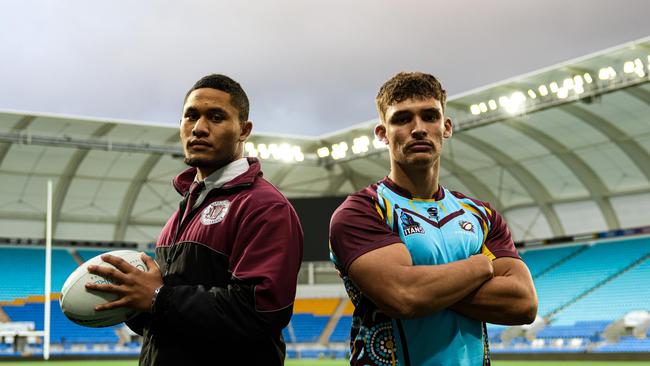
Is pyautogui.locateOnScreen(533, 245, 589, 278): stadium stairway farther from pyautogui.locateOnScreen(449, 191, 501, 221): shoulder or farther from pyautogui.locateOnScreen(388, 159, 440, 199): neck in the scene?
pyautogui.locateOnScreen(388, 159, 440, 199): neck

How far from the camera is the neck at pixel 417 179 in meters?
3.28

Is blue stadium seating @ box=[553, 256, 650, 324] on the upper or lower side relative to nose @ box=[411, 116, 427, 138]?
upper

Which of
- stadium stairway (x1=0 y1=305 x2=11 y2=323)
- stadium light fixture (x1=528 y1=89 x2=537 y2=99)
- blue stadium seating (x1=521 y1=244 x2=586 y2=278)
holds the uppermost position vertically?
stadium light fixture (x1=528 y1=89 x2=537 y2=99)

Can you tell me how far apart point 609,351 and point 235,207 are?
23.9 metres

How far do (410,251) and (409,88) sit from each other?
0.71 metres

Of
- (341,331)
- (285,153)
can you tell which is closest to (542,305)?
(341,331)

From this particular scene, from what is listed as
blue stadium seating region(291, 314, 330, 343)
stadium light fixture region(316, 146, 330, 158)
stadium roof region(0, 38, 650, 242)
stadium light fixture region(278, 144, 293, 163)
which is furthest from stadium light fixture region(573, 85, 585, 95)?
Answer: blue stadium seating region(291, 314, 330, 343)

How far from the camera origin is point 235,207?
125 inches

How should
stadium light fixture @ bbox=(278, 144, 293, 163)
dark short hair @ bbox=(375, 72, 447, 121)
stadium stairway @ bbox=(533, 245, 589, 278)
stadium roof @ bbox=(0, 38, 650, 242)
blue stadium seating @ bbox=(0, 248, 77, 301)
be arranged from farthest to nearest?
blue stadium seating @ bbox=(0, 248, 77, 301) < stadium stairway @ bbox=(533, 245, 589, 278) < stadium light fixture @ bbox=(278, 144, 293, 163) < stadium roof @ bbox=(0, 38, 650, 242) < dark short hair @ bbox=(375, 72, 447, 121)

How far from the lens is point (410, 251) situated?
10.2 ft

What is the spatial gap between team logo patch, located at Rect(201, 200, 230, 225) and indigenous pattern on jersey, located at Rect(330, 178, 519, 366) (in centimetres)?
46

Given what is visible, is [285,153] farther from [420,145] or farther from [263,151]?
[420,145]

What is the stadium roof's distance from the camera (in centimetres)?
2305

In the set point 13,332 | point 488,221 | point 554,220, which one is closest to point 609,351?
point 554,220
